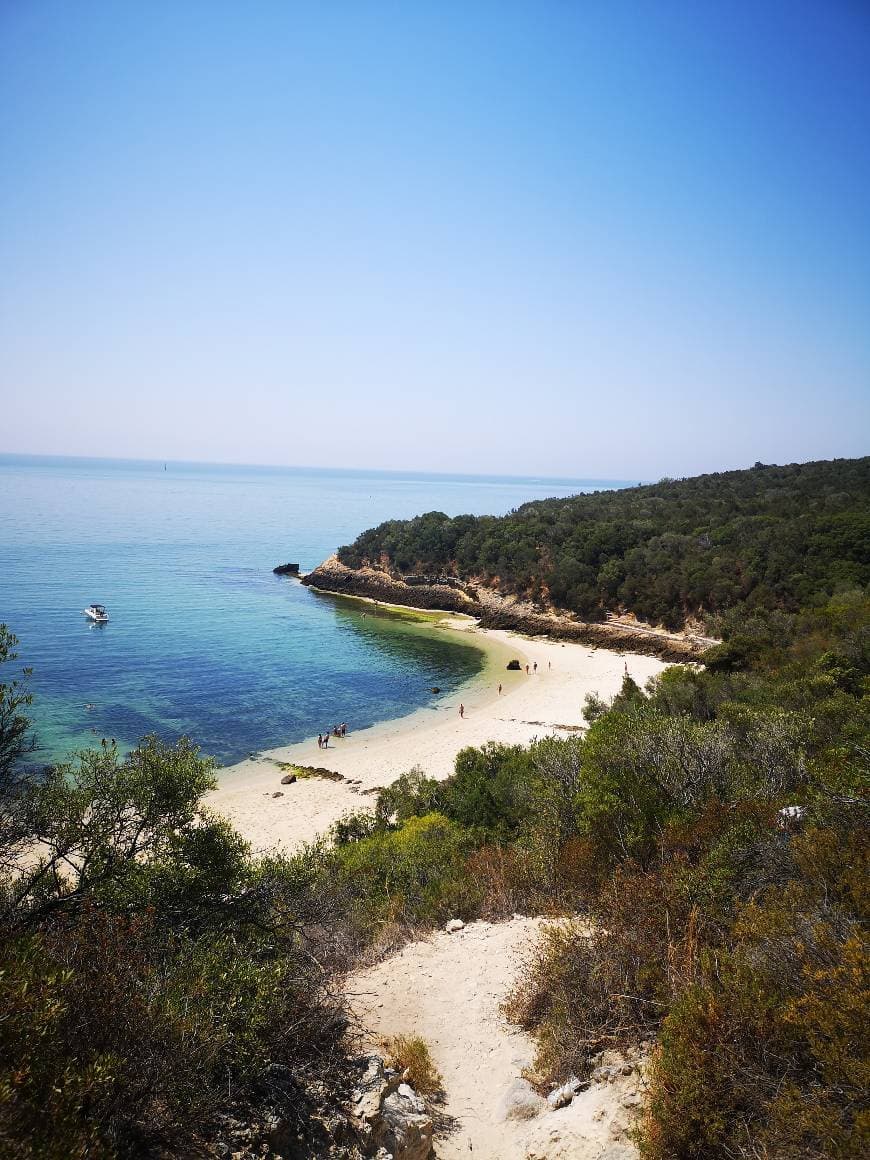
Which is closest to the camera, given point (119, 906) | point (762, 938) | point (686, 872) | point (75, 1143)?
point (75, 1143)

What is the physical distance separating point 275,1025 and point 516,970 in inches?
158

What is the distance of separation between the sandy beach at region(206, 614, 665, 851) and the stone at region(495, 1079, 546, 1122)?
11.8m

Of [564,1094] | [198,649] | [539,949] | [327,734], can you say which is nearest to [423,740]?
[327,734]

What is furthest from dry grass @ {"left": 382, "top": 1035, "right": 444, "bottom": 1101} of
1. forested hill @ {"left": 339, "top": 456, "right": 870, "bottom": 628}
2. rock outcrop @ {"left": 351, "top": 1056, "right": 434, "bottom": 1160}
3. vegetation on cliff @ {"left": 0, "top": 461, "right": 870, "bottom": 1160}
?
forested hill @ {"left": 339, "top": 456, "right": 870, "bottom": 628}

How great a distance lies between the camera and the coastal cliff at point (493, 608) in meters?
48.2

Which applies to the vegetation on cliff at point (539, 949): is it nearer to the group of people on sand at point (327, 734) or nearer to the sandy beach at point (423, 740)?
the sandy beach at point (423, 740)

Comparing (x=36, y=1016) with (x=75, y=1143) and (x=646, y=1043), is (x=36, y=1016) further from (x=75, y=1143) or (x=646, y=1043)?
(x=646, y=1043)

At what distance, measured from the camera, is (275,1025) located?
6461 millimetres

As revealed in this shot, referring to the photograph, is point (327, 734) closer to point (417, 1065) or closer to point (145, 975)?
point (417, 1065)

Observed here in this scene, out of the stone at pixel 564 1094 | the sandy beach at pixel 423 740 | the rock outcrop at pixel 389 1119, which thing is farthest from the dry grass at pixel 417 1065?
the sandy beach at pixel 423 740

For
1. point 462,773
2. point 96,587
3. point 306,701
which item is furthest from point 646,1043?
point 96,587

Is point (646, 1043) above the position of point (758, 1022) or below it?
below

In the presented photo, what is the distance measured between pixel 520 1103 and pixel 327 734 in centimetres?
2699

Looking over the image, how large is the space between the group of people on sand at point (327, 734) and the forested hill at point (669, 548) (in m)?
29.0
